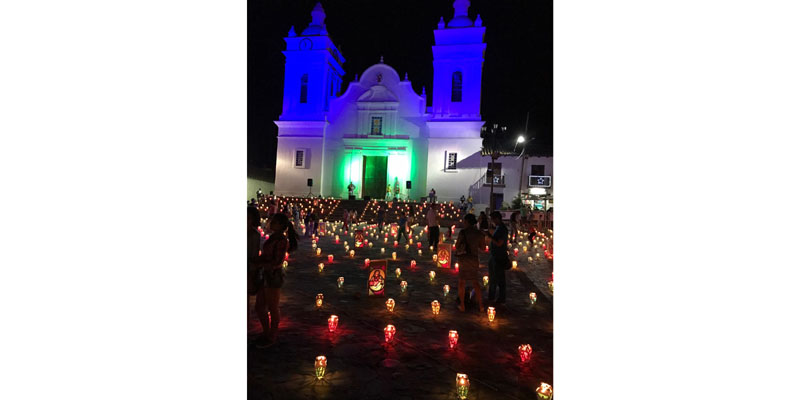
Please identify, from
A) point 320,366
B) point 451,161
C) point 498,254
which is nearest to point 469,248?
point 498,254

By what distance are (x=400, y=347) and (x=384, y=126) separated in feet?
81.6

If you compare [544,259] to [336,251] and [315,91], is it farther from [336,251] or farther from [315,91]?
[315,91]

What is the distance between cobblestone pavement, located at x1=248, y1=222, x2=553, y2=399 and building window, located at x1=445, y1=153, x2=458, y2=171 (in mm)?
19426

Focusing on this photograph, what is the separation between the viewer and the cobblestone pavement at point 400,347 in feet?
11.2

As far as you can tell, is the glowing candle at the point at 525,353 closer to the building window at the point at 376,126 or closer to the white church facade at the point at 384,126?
the white church facade at the point at 384,126

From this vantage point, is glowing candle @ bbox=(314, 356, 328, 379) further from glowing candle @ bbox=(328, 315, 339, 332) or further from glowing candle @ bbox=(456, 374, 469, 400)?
glowing candle @ bbox=(456, 374, 469, 400)

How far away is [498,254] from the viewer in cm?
575

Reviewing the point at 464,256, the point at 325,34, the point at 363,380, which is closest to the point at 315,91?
the point at 325,34

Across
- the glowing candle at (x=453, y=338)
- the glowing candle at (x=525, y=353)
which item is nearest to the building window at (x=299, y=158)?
the glowing candle at (x=453, y=338)

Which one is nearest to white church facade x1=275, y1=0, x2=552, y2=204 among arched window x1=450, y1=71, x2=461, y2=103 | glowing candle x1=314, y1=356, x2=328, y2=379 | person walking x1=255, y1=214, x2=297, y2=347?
arched window x1=450, y1=71, x2=461, y2=103

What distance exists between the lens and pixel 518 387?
3.49 meters

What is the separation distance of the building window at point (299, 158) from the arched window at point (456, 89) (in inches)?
467

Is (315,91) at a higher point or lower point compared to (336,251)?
higher

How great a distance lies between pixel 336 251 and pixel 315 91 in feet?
68.4
